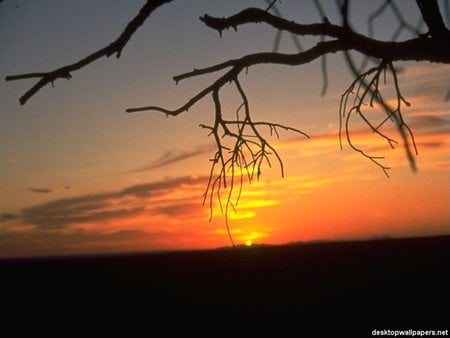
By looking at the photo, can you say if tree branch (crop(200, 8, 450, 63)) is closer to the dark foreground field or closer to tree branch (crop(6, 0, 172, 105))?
tree branch (crop(6, 0, 172, 105))

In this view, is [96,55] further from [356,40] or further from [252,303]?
[252,303]

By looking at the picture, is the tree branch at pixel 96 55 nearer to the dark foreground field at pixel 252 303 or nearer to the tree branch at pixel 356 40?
the tree branch at pixel 356 40

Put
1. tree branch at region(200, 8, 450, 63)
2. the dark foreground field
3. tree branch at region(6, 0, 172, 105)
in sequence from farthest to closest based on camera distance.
→ the dark foreground field
tree branch at region(200, 8, 450, 63)
tree branch at region(6, 0, 172, 105)

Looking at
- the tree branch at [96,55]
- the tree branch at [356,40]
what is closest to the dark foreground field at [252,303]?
the tree branch at [356,40]

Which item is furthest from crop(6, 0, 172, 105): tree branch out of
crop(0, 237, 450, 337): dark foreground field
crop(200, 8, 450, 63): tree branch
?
crop(0, 237, 450, 337): dark foreground field

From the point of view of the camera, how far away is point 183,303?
88.7 feet

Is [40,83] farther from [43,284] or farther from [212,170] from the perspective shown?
[43,284]

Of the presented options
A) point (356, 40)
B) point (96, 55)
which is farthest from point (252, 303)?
point (96, 55)

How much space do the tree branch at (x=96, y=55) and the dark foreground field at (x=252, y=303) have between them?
16698 mm

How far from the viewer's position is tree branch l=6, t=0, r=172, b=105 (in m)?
1.91

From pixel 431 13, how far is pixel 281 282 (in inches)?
1224

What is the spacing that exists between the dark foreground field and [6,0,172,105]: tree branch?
54.8ft

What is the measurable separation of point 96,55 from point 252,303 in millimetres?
23308

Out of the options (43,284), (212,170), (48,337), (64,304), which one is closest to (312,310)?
(48,337)
